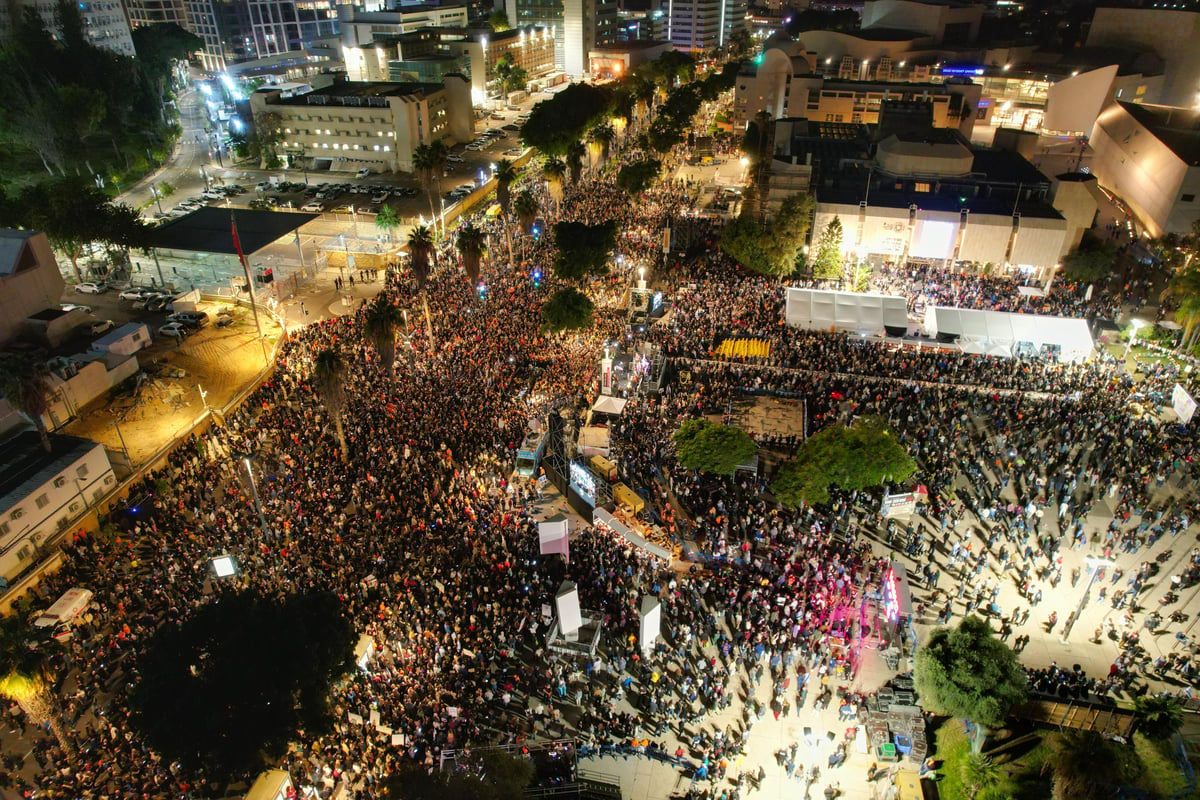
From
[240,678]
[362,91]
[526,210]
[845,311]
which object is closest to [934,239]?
[845,311]

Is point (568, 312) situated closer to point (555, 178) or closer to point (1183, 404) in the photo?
point (555, 178)

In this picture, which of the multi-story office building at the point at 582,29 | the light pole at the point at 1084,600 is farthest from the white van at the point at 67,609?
the multi-story office building at the point at 582,29

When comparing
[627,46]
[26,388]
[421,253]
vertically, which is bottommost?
[26,388]

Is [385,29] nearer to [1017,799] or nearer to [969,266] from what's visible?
[969,266]

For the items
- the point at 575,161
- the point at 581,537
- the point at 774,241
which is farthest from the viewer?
the point at 575,161

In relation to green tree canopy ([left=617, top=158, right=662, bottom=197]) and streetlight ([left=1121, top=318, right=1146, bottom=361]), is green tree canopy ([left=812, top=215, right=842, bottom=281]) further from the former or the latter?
green tree canopy ([left=617, top=158, right=662, bottom=197])
